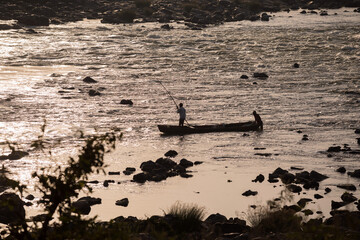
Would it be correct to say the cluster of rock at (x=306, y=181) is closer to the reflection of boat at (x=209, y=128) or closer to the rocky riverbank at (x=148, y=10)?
the reflection of boat at (x=209, y=128)

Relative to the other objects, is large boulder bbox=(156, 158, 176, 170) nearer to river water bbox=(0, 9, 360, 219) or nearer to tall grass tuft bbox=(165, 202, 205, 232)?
river water bbox=(0, 9, 360, 219)

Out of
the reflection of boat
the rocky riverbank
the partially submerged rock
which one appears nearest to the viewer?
the partially submerged rock

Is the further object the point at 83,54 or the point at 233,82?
the point at 83,54

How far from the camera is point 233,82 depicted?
36.3 m

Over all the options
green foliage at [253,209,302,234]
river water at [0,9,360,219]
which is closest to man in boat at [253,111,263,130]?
river water at [0,9,360,219]

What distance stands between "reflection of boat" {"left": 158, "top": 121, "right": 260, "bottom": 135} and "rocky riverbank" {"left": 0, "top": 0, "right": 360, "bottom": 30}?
101 feet

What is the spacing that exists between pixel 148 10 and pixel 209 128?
128 ft

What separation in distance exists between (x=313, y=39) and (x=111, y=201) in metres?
33.2

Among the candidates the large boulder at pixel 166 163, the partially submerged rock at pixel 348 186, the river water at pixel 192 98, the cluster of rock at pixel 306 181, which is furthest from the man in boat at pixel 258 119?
the partially submerged rock at pixel 348 186

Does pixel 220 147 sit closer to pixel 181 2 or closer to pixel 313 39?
pixel 313 39

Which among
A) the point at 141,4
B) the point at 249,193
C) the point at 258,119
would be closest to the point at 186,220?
the point at 249,193

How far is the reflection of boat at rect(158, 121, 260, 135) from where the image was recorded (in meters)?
26.1

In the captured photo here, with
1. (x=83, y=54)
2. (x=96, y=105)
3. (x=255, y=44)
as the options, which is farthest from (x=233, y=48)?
(x=96, y=105)

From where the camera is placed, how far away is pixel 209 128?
2631cm
